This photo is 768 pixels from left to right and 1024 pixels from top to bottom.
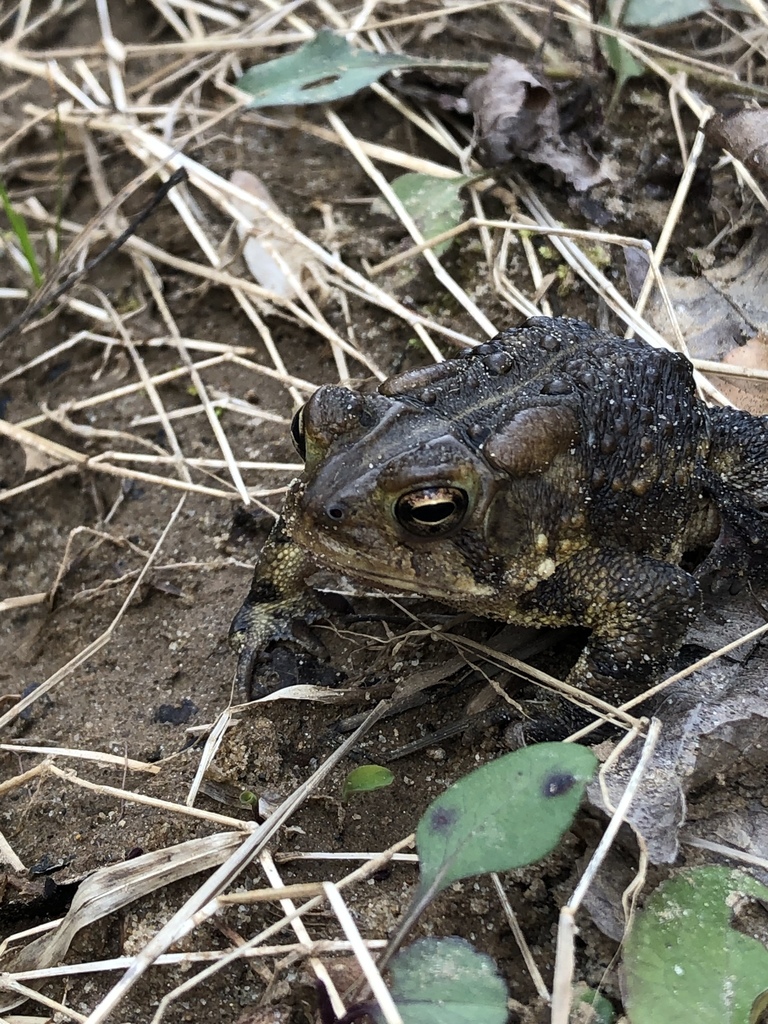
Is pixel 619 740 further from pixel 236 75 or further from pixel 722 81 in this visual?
pixel 236 75

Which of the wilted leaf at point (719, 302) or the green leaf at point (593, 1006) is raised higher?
the wilted leaf at point (719, 302)

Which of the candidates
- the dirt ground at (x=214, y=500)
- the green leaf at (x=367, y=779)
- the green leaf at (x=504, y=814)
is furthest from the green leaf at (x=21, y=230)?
the green leaf at (x=504, y=814)

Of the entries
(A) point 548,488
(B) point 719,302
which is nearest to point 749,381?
(B) point 719,302


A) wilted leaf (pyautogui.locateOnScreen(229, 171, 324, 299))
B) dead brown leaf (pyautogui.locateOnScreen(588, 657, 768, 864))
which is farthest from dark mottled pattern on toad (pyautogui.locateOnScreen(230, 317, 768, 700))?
wilted leaf (pyautogui.locateOnScreen(229, 171, 324, 299))

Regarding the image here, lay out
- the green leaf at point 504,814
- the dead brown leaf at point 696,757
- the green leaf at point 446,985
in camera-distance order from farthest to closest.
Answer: the dead brown leaf at point 696,757 < the green leaf at point 504,814 < the green leaf at point 446,985

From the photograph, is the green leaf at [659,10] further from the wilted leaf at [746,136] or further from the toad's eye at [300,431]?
the toad's eye at [300,431]

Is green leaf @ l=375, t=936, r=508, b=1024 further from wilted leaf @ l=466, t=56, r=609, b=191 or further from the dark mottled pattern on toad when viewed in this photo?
wilted leaf @ l=466, t=56, r=609, b=191

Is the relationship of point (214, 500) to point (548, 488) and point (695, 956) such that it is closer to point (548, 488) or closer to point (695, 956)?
point (548, 488)

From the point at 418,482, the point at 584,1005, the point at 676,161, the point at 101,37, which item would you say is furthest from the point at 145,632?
the point at 101,37
